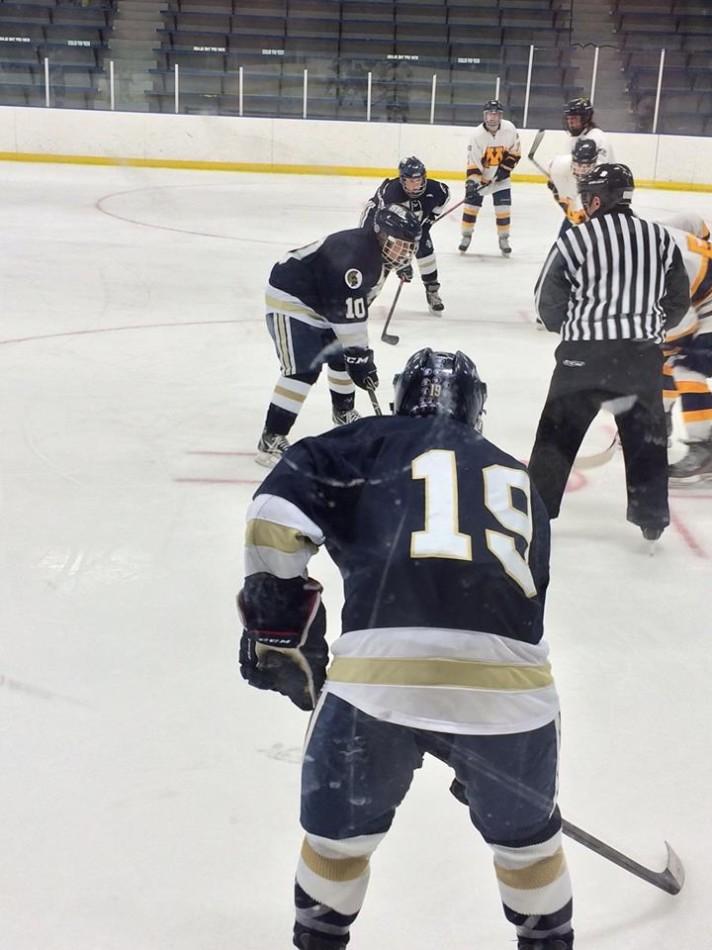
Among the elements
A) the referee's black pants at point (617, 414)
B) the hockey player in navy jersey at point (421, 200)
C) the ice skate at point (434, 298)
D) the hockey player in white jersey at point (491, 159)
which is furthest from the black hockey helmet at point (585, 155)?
the hockey player in white jersey at point (491, 159)

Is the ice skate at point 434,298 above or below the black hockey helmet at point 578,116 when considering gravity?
below

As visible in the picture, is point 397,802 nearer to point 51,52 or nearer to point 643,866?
point 643,866

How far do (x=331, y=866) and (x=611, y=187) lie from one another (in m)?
2.02

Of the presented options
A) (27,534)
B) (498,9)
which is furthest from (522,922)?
(498,9)

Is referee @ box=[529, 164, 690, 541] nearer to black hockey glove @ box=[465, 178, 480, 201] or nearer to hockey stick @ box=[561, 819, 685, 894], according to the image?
hockey stick @ box=[561, 819, 685, 894]

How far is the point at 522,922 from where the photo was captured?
4.60ft

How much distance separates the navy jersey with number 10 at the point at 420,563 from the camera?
133 centimetres

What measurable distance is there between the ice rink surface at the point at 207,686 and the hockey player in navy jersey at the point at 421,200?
0.68 m

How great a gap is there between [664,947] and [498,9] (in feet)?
46.9

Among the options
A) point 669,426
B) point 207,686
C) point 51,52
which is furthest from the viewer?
point 51,52

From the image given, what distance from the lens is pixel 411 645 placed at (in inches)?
52.4

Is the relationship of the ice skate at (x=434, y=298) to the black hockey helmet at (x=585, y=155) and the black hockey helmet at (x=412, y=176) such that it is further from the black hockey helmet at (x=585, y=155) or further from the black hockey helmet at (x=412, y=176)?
the black hockey helmet at (x=585, y=155)

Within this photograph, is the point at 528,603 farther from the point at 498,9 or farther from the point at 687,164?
the point at 498,9

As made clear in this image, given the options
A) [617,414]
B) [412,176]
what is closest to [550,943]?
[617,414]
